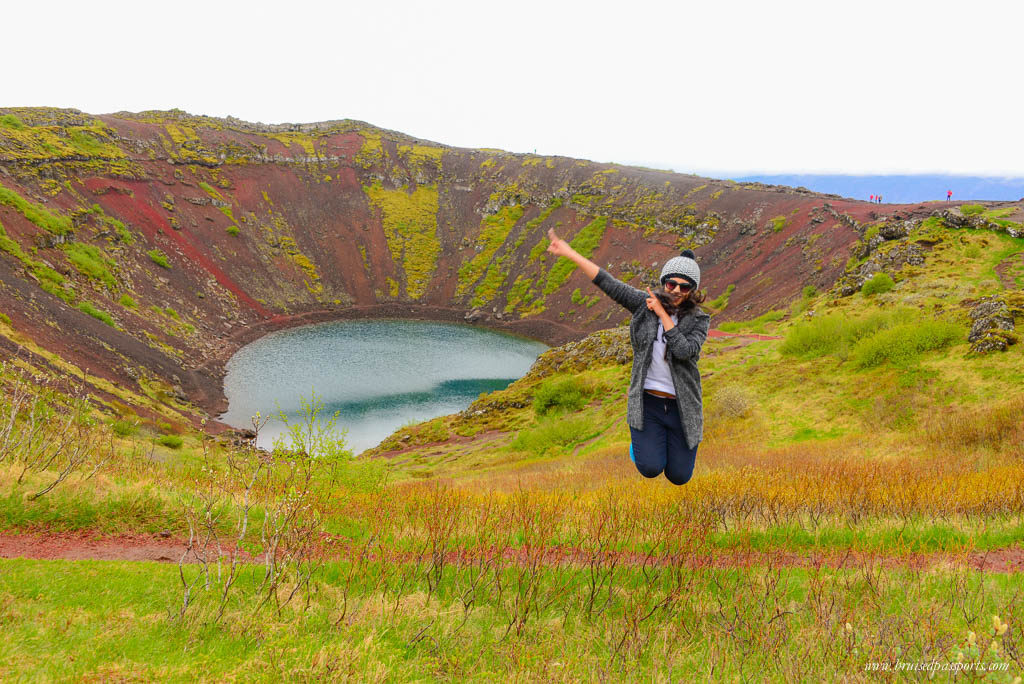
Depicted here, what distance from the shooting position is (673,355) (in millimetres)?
5832

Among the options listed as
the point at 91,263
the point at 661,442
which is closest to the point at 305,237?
the point at 91,263

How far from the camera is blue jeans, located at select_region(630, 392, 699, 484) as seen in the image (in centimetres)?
611

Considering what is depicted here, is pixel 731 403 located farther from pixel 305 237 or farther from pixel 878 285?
pixel 305 237

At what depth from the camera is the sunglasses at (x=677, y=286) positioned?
19.4ft

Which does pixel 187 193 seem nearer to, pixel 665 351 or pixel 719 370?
pixel 719 370

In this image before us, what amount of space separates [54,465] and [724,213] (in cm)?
7643

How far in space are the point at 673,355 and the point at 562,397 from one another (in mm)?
24754

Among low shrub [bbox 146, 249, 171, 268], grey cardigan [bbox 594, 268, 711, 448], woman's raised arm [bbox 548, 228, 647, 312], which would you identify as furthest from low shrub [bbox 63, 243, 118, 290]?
grey cardigan [bbox 594, 268, 711, 448]

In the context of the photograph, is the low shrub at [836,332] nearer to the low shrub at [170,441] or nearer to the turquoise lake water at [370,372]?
the turquoise lake water at [370,372]

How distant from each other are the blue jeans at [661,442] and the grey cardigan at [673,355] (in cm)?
14

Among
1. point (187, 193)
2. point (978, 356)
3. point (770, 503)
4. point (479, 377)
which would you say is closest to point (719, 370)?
point (978, 356)

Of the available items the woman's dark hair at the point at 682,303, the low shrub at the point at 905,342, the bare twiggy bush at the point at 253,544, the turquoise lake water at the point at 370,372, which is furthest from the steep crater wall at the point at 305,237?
the woman's dark hair at the point at 682,303

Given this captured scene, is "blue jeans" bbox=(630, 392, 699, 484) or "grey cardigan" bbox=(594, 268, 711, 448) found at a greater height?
"grey cardigan" bbox=(594, 268, 711, 448)

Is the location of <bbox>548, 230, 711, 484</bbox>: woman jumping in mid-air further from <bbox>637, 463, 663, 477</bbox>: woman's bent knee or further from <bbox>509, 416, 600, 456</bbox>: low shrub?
<bbox>509, 416, 600, 456</bbox>: low shrub
